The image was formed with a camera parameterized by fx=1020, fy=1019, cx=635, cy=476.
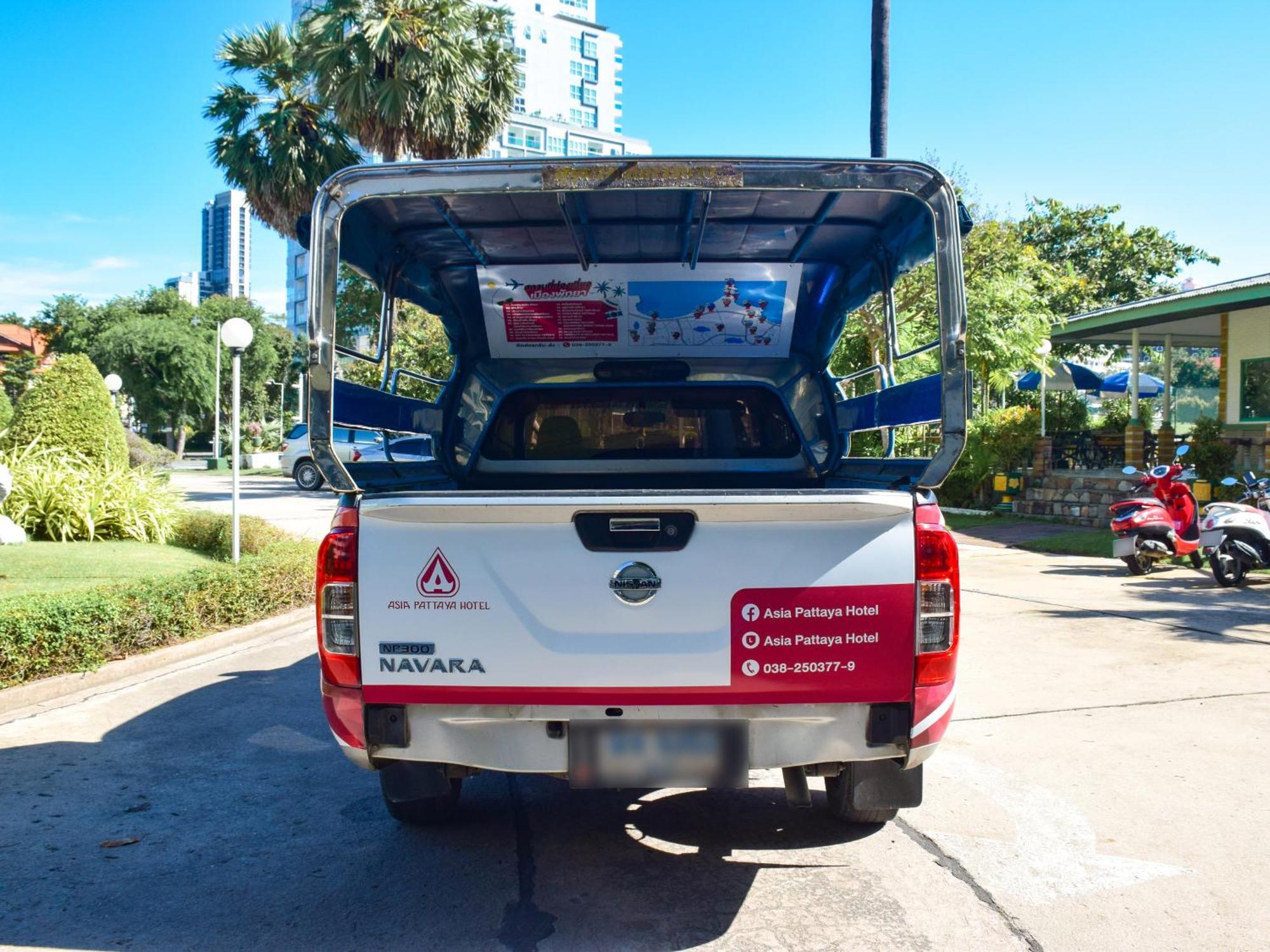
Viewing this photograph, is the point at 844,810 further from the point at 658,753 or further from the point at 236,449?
the point at 236,449

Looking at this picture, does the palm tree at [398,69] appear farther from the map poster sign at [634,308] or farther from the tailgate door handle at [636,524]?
the tailgate door handle at [636,524]

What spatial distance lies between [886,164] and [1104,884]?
2.74 metres

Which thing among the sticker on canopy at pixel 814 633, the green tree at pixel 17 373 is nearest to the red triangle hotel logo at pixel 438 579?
the sticker on canopy at pixel 814 633

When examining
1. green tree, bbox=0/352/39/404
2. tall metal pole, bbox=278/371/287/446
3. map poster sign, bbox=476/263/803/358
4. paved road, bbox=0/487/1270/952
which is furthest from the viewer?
tall metal pole, bbox=278/371/287/446

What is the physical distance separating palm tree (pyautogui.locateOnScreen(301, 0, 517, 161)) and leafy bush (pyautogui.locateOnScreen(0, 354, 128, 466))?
821 cm

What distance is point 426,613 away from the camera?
3.26 m

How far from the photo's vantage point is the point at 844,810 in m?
4.14

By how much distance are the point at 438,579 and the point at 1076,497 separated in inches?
659

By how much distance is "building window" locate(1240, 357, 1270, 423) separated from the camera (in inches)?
722

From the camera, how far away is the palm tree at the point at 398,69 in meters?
19.7

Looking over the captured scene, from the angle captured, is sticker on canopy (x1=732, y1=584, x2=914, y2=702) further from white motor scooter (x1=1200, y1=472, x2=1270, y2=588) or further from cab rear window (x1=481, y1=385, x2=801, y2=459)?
white motor scooter (x1=1200, y1=472, x2=1270, y2=588)

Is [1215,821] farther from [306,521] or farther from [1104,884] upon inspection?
[306,521]

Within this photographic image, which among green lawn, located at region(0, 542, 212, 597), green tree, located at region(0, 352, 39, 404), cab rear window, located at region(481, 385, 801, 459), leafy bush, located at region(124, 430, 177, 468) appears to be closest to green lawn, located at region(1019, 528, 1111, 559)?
cab rear window, located at region(481, 385, 801, 459)

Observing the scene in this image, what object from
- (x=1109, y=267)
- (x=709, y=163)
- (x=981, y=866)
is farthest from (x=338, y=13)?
(x=1109, y=267)
